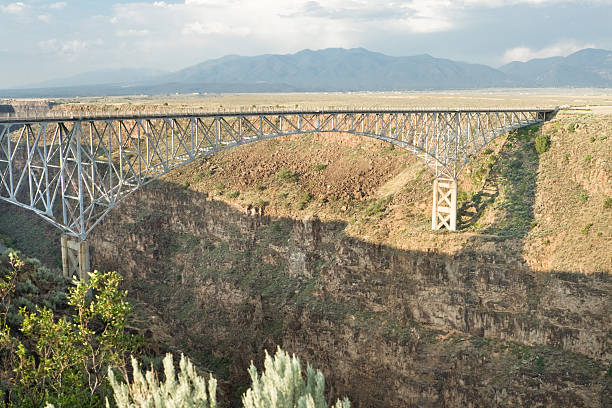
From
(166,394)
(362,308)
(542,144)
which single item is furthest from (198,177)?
(166,394)

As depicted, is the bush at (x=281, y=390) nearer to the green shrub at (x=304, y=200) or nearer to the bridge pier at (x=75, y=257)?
the bridge pier at (x=75, y=257)

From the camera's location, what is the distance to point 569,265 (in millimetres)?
41281

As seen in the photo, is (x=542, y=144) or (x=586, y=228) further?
(x=542, y=144)

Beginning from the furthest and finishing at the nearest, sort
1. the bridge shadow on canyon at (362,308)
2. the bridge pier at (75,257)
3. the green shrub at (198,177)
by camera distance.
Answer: the green shrub at (198,177), the bridge shadow on canyon at (362,308), the bridge pier at (75,257)

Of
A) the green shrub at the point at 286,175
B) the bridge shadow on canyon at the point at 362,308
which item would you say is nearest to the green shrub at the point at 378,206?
the bridge shadow on canyon at the point at 362,308

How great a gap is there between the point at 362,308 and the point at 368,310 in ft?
2.06

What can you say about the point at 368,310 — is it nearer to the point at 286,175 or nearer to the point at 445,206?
the point at 445,206

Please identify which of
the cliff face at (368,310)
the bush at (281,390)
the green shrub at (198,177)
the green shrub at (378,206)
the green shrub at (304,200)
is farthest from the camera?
the green shrub at (198,177)

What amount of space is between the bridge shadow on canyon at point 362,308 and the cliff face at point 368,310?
0.11m

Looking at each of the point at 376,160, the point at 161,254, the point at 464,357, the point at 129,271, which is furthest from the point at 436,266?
the point at 129,271

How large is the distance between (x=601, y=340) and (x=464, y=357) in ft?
31.7

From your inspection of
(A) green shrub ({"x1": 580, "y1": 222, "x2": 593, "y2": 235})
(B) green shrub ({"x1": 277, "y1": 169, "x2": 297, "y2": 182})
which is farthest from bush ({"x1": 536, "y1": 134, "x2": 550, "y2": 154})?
(B) green shrub ({"x1": 277, "y1": 169, "x2": 297, "y2": 182})

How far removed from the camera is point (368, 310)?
154ft

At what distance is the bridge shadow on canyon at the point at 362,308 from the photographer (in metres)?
39.2
